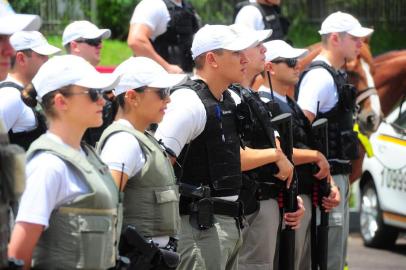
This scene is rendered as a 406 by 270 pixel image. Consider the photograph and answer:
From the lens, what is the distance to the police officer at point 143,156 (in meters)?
5.33

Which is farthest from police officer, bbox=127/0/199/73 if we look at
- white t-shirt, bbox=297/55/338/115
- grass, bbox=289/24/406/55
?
grass, bbox=289/24/406/55

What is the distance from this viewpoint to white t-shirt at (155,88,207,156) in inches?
240

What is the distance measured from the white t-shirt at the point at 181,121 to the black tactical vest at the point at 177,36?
9.89 ft

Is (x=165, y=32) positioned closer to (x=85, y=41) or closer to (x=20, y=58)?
(x=85, y=41)

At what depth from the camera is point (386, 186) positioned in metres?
12.2

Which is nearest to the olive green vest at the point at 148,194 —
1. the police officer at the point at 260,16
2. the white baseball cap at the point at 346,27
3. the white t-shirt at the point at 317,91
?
the white t-shirt at the point at 317,91

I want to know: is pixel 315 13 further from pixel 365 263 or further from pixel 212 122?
pixel 212 122

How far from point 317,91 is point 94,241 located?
3.96 m

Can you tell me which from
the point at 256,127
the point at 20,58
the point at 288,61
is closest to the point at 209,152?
the point at 256,127

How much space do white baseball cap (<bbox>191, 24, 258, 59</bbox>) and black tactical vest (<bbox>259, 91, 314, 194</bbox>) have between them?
1389mm

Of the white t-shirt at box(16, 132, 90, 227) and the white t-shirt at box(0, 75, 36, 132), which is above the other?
the white t-shirt at box(16, 132, 90, 227)

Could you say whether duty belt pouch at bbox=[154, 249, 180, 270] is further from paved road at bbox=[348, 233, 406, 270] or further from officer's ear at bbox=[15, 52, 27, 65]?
paved road at bbox=[348, 233, 406, 270]

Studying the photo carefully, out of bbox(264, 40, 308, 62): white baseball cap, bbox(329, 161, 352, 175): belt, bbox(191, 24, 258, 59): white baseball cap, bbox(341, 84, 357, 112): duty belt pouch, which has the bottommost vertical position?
bbox(329, 161, 352, 175): belt

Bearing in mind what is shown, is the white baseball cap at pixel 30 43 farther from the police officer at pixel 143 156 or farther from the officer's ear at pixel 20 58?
the police officer at pixel 143 156
